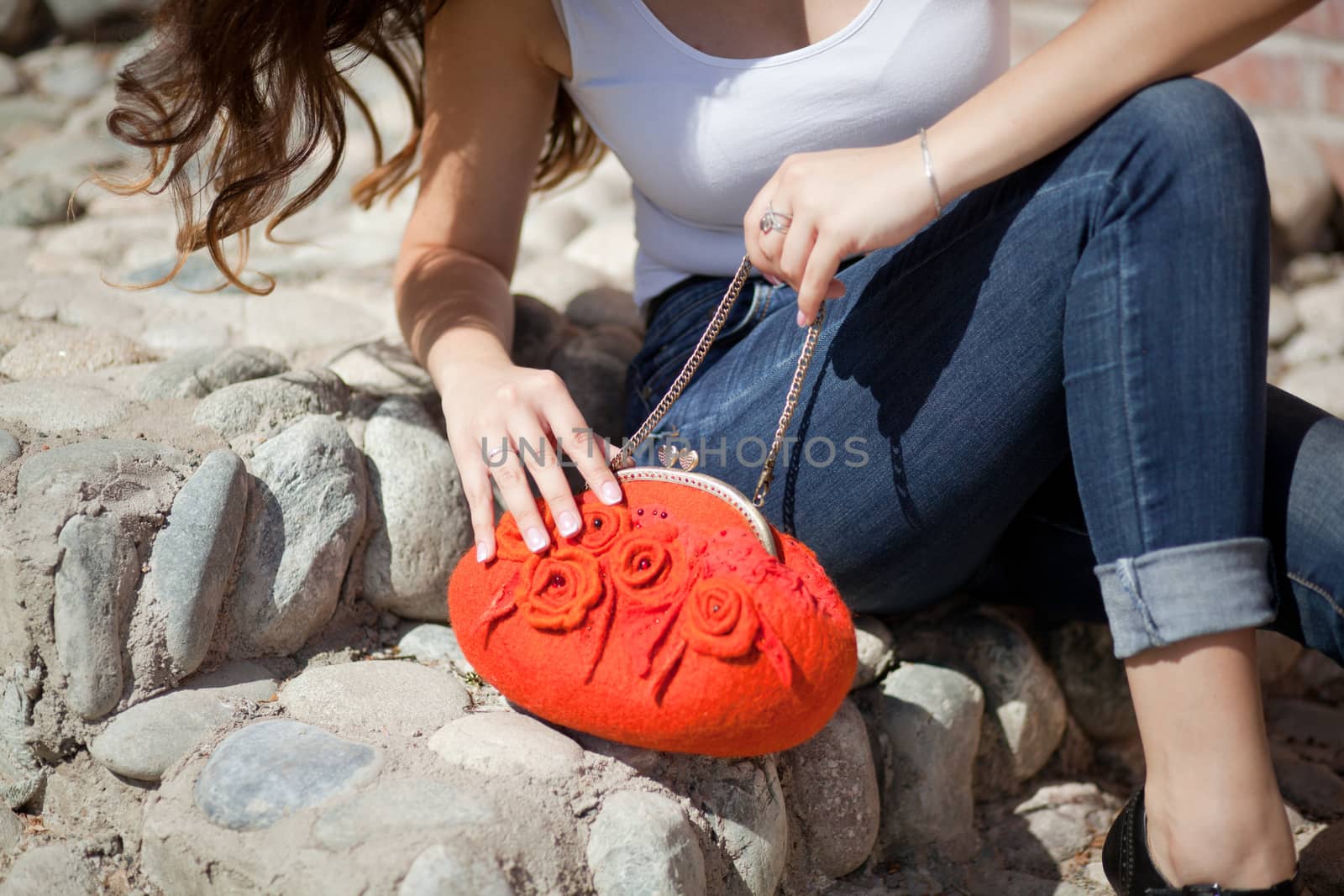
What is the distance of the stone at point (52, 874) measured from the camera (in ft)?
3.37

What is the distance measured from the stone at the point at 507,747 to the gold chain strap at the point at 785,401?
0.92 feet

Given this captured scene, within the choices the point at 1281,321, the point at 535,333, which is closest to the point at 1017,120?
the point at 535,333

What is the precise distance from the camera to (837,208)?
3.28ft

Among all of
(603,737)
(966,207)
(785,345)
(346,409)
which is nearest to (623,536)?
(603,737)

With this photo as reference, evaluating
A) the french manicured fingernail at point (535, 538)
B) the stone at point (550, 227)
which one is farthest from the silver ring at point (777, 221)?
the stone at point (550, 227)

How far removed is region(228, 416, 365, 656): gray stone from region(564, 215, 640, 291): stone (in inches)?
36.6

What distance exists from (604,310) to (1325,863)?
1.31 m

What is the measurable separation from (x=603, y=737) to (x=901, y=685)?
481 mm

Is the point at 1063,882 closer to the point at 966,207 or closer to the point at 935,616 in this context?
the point at 935,616

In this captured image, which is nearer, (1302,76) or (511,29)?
(511,29)

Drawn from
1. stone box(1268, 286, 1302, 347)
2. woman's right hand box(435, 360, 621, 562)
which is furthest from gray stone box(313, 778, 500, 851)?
stone box(1268, 286, 1302, 347)

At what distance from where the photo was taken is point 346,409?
4.68 ft

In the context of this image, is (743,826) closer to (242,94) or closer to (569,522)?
(569,522)

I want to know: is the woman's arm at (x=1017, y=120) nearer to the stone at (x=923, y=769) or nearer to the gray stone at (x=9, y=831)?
the stone at (x=923, y=769)
